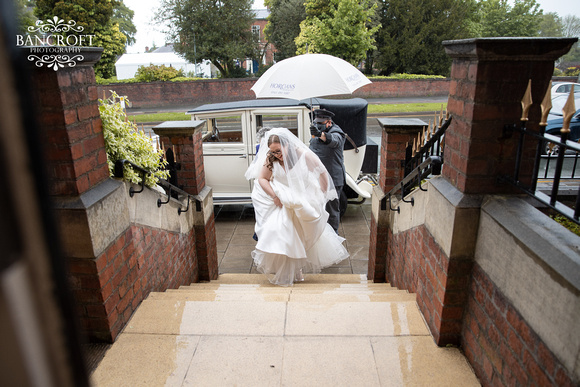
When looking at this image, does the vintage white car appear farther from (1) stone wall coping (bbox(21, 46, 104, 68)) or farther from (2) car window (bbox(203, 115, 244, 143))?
(1) stone wall coping (bbox(21, 46, 104, 68))

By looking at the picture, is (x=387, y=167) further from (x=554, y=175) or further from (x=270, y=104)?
(x=270, y=104)

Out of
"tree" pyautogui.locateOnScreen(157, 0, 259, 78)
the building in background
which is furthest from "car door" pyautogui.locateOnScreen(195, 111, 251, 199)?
the building in background

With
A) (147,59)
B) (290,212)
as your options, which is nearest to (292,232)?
(290,212)

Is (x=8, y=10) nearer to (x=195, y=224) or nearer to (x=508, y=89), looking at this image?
(x=508, y=89)

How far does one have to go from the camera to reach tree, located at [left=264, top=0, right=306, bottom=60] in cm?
2736

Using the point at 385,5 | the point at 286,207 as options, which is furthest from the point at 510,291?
the point at 385,5

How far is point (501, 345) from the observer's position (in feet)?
6.84

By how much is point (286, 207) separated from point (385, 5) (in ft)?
84.2

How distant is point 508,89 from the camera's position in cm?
222

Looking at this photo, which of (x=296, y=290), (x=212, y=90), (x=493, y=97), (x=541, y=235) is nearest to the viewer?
(x=541, y=235)

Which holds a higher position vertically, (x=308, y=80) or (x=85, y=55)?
(x=85, y=55)

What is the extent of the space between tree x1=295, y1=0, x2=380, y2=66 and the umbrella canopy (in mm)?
16789

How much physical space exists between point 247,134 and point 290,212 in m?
2.96

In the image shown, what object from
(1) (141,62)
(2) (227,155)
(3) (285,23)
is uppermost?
(3) (285,23)
